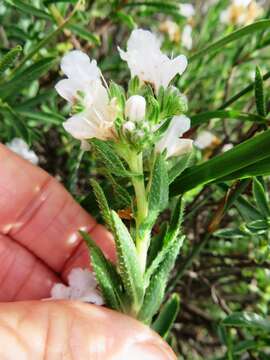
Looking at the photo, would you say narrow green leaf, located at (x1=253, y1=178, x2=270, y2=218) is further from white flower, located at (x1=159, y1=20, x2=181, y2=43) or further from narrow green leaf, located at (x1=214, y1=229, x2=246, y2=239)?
white flower, located at (x1=159, y1=20, x2=181, y2=43)

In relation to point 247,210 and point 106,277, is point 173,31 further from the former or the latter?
point 106,277

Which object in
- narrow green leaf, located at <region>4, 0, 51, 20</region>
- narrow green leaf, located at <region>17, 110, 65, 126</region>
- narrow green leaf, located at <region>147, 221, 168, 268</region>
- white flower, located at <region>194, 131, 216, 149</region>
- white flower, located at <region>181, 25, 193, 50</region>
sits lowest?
white flower, located at <region>194, 131, 216, 149</region>

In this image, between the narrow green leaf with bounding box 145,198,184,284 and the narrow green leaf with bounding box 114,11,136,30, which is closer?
the narrow green leaf with bounding box 145,198,184,284

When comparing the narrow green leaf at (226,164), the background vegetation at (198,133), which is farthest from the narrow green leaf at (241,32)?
the narrow green leaf at (226,164)

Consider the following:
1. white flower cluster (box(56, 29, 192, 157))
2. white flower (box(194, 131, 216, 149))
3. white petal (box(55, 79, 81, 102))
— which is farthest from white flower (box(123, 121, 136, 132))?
white flower (box(194, 131, 216, 149))

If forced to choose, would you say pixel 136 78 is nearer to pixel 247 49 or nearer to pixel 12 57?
pixel 12 57

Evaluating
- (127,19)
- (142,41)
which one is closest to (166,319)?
(142,41)

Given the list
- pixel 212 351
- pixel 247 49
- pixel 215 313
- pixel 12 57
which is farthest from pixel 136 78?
pixel 212 351
